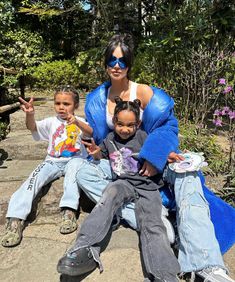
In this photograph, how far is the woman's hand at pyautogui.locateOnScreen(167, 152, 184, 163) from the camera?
2.54 meters

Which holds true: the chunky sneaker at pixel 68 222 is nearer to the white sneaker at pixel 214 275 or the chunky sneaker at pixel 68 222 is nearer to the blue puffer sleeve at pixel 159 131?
the blue puffer sleeve at pixel 159 131

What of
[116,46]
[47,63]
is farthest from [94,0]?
[116,46]

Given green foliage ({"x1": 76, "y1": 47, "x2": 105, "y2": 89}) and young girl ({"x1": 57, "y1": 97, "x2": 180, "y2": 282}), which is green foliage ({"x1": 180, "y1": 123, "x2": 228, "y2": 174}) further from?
→ green foliage ({"x1": 76, "y1": 47, "x2": 105, "y2": 89})

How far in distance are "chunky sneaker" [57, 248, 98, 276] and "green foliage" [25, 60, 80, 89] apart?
24.9 ft

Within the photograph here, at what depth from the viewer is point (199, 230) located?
7.15 feet

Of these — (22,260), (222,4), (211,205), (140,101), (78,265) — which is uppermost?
(222,4)

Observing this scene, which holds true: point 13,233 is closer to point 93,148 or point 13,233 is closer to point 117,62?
point 93,148

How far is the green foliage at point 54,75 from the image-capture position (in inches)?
364

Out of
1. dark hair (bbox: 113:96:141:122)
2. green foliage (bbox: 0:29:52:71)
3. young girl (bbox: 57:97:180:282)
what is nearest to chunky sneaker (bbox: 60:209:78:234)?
young girl (bbox: 57:97:180:282)

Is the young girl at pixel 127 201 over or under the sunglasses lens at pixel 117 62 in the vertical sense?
under

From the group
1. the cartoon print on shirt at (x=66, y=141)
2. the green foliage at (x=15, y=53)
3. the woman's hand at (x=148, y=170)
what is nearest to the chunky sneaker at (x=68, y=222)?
the cartoon print on shirt at (x=66, y=141)

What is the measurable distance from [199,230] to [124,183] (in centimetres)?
65

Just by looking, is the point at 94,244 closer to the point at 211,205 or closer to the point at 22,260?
the point at 22,260

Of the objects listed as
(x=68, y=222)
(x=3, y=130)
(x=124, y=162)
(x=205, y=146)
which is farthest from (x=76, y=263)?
(x=3, y=130)
